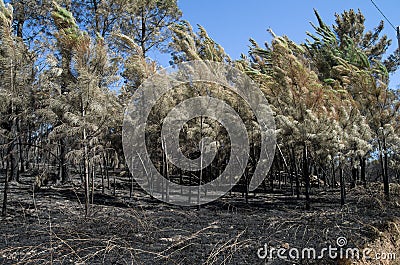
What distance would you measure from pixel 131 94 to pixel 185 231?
4.38m

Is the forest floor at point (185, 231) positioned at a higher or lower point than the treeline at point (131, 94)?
lower

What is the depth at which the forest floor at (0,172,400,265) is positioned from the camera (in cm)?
390

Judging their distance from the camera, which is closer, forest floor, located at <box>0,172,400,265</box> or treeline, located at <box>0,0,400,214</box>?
forest floor, located at <box>0,172,400,265</box>

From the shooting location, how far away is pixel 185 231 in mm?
5215

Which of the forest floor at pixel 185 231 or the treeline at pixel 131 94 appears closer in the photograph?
the forest floor at pixel 185 231

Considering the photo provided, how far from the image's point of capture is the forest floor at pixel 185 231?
3.90m

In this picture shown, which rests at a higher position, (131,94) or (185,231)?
(131,94)

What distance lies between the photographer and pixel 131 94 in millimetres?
8688

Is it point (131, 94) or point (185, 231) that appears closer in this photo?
point (185, 231)

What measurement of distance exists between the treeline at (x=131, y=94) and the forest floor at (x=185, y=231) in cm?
70

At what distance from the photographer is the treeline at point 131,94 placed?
6656mm

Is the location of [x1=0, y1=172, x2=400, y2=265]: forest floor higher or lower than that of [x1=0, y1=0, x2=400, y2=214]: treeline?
lower

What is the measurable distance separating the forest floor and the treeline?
2.29ft

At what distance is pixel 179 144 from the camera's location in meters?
9.34
